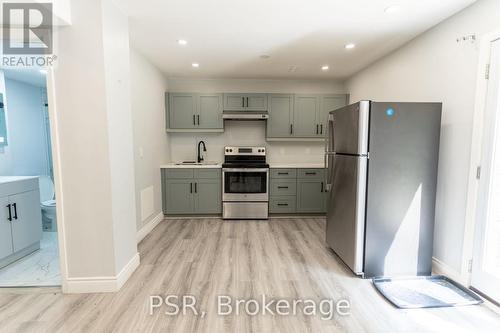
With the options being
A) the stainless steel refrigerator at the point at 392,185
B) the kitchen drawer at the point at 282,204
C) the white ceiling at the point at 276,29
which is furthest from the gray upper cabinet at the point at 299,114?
the stainless steel refrigerator at the point at 392,185

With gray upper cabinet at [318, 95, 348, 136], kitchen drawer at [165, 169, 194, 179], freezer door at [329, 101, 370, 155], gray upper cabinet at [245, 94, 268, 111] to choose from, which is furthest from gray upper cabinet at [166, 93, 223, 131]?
freezer door at [329, 101, 370, 155]

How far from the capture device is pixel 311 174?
4062 millimetres

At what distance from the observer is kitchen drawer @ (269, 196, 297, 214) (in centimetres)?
407

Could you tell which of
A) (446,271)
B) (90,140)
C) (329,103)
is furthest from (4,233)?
(329,103)

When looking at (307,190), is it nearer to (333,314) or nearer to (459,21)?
(333,314)

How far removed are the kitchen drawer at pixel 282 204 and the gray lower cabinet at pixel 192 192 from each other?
0.92m

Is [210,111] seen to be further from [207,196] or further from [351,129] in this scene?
[351,129]

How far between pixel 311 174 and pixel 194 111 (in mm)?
2389

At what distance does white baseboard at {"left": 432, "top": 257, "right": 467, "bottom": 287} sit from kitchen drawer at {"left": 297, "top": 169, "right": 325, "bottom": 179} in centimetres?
198

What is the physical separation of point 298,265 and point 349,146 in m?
1.36

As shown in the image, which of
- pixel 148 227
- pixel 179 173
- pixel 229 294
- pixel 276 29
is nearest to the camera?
pixel 229 294

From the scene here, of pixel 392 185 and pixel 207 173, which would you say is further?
pixel 207 173

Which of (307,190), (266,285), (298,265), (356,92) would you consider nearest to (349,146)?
(298,265)

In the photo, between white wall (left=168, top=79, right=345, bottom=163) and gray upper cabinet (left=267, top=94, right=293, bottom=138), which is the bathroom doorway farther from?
gray upper cabinet (left=267, top=94, right=293, bottom=138)
